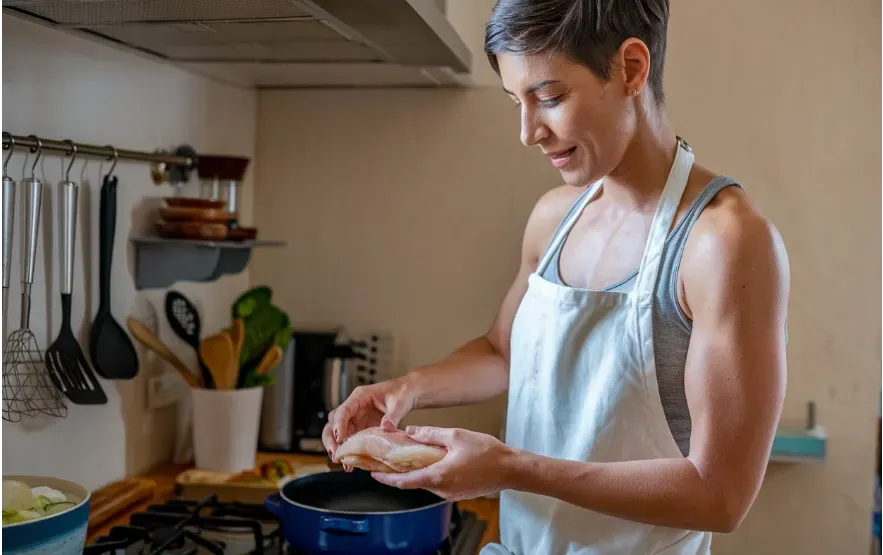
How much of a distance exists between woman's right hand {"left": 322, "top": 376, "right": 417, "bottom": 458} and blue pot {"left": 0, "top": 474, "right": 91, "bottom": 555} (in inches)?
11.6

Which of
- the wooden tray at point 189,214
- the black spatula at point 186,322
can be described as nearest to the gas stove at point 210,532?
the black spatula at point 186,322

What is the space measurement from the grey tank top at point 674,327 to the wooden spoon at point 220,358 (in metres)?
0.84

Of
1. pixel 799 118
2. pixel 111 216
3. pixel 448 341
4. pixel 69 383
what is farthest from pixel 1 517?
pixel 799 118

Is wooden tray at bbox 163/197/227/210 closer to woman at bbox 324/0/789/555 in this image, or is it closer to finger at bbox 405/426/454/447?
woman at bbox 324/0/789/555

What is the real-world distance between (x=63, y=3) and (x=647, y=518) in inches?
35.8

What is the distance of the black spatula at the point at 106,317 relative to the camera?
1379 millimetres

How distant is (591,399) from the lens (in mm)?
1091

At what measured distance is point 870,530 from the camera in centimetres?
170

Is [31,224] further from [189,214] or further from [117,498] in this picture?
[117,498]

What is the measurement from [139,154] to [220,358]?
386 mm

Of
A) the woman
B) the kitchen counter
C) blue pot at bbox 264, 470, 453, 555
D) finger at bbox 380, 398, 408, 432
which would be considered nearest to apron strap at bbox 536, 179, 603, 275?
the woman

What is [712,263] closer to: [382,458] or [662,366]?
[662,366]

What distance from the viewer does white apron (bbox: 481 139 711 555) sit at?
41.3 inches

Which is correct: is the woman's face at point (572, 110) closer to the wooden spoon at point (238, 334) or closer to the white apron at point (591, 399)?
the white apron at point (591, 399)
